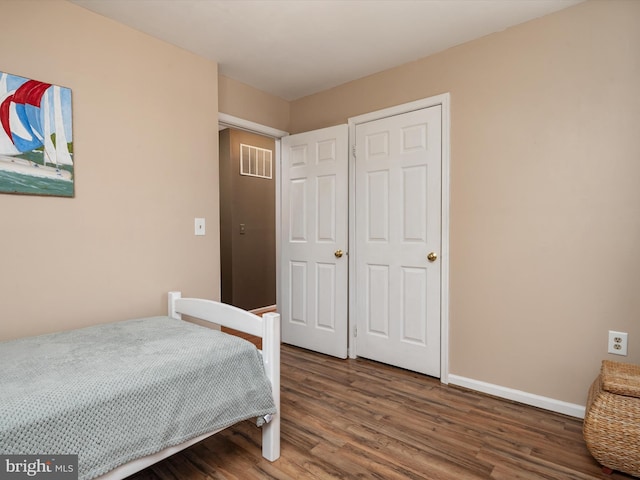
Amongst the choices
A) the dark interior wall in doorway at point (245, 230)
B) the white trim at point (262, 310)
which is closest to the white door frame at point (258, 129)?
the dark interior wall in doorway at point (245, 230)

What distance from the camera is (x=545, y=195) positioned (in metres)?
2.15

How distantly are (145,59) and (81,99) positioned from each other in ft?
1.66

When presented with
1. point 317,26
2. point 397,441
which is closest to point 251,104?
point 317,26

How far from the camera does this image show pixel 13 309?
Answer: 1.79 meters

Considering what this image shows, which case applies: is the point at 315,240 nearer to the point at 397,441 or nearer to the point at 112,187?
the point at 112,187

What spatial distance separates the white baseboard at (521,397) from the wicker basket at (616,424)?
0.52m

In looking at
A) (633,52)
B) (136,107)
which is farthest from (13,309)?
(633,52)

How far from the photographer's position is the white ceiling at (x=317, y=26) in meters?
2.01

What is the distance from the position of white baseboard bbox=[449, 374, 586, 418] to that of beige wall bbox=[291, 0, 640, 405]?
37 millimetres

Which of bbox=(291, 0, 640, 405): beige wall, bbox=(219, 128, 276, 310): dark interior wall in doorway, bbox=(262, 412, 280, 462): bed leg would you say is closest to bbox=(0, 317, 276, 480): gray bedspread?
bbox=(262, 412, 280, 462): bed leg

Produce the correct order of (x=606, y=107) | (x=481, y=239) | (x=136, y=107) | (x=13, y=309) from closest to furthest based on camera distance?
1. (x=13, y=309)
2. (x=606, y=107)
3. (x=136, y=107)
4. (x=481, y=239)

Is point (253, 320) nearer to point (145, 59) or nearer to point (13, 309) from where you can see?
point (13, 309)

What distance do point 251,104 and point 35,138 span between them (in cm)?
170

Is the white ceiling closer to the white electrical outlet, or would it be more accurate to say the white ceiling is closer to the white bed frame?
the white bed frame
